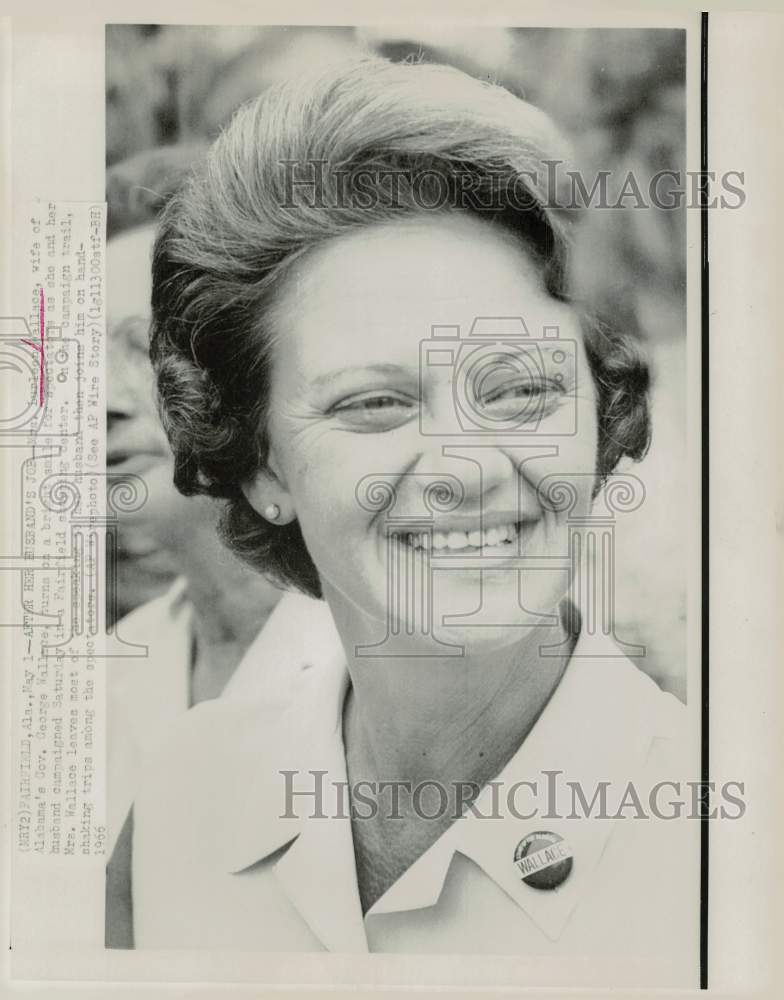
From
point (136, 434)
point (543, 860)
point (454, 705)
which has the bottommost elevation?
point (543, 860)

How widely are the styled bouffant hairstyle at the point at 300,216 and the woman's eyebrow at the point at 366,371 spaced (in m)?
0.06

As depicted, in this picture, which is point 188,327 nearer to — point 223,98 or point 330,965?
point 223,98

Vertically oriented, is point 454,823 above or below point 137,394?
below

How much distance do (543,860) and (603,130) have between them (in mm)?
740

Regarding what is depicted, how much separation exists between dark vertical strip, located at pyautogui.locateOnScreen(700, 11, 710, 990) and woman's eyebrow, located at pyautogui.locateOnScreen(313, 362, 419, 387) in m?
0.30

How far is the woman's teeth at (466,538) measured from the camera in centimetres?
98

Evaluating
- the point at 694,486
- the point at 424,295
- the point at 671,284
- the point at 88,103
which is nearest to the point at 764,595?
the point at 694,486

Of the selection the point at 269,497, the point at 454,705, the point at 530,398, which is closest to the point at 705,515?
the point at 530,398

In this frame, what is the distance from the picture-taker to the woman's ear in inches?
38.9

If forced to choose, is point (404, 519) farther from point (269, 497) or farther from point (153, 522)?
point (153, 522)

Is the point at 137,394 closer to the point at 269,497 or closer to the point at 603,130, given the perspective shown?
the point at 269,497

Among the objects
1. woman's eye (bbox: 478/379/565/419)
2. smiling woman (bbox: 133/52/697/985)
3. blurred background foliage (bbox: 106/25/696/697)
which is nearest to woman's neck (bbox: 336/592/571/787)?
smiling woman (bbox: 133/52/697/985)

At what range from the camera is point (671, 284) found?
3.28 ft

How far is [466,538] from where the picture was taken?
985 millimetres
